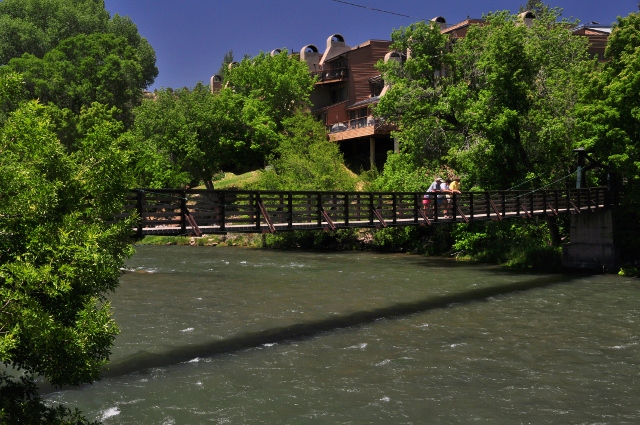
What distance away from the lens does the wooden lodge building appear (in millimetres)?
A: 56750

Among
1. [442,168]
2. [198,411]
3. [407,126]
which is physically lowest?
[198,411]

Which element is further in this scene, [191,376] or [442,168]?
[442,168]

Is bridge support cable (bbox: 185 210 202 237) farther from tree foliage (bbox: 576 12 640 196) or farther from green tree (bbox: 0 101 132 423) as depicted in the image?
tree foliage (bbox: 576 12 640 196)

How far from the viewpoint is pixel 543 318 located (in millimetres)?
21453

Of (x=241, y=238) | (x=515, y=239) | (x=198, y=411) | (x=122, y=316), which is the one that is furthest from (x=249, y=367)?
(x=241, y=238)

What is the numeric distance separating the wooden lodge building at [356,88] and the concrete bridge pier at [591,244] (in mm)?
22885

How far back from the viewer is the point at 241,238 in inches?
1972

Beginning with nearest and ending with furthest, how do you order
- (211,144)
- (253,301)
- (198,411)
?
(198,411), (253,301), (211,144)

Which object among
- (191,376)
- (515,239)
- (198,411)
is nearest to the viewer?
(198,411)

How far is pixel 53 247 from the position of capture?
771cm

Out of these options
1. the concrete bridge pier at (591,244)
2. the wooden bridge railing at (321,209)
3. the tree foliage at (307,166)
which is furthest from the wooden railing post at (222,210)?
the tree foliage at (307,166)

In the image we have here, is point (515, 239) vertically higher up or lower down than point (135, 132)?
lower down

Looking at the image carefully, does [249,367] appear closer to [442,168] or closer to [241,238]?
[442,168]

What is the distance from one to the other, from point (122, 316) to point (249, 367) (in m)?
7.50
